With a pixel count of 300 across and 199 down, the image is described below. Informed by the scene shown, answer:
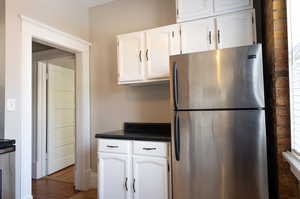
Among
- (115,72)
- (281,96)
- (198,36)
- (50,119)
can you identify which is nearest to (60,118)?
(50,119)

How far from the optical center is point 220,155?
160 centimetres

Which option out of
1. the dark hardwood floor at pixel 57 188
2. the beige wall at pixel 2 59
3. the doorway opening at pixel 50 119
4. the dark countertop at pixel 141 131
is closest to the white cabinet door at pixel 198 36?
the dark countertop at pixel 141 131

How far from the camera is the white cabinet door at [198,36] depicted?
202cm

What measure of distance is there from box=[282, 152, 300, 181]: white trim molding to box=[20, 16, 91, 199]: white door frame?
2419 millimetres

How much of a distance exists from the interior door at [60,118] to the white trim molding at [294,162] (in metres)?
3.70

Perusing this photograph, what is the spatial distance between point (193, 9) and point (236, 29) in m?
0.50

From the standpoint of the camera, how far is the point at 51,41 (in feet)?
8.37

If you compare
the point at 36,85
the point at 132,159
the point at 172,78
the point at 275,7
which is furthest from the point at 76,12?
the point at 275,7

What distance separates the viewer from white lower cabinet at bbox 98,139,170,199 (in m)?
1.94

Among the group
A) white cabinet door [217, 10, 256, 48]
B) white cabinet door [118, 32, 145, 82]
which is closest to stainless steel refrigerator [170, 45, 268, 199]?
white cabinet door [217, 10, 256, 48]

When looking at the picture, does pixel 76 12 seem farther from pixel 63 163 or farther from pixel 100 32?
pixel 63 163

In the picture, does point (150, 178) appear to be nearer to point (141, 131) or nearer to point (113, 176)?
point (113, 176)

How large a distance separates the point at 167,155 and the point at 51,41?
2.01 metres

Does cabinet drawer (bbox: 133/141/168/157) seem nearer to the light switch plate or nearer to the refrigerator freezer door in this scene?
the refrigerator freezer door
